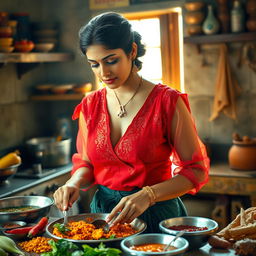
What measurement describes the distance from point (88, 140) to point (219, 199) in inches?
73.6

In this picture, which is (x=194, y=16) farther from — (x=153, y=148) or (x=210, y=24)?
(x=153, y=148)

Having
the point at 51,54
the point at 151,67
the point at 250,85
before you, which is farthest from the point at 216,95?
the point at 51,54

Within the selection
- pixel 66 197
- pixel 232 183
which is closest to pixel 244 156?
pixel 232 183

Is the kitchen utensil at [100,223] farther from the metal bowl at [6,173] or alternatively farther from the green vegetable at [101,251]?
the metal bowl at [6,173]

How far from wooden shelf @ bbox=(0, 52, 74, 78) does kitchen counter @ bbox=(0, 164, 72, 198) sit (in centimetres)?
94

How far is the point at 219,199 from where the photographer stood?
399cm

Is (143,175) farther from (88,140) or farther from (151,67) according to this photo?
(151,67)

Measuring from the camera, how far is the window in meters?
4.44

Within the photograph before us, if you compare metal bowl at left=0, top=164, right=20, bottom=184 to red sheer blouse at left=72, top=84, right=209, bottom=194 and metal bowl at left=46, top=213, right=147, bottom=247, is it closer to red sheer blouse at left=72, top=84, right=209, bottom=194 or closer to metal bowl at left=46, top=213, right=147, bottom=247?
red sheer blouse at left=72, top=84, right=209, bottom=194

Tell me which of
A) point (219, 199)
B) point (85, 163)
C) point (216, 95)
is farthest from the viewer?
point (216, 95)

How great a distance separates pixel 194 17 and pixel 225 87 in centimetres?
65

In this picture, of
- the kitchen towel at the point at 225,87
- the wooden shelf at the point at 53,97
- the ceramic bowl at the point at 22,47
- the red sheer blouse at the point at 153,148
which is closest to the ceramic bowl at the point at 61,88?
the wooden shelf at the point at 53,97

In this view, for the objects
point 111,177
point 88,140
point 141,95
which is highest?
point 141,95

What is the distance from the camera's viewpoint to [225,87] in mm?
4188
